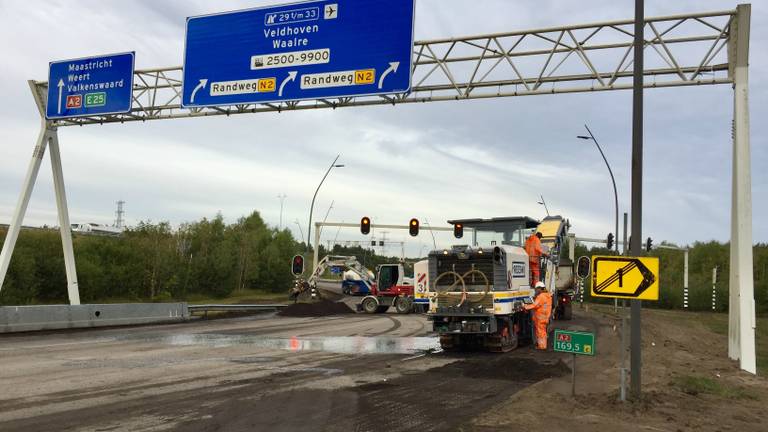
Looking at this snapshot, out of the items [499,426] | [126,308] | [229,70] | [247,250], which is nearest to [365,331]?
[126,308]

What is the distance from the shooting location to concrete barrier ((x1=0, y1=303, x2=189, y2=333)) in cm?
1902

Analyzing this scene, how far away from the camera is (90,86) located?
67.9 ft

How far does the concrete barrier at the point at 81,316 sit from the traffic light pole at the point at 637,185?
1738 centimetres

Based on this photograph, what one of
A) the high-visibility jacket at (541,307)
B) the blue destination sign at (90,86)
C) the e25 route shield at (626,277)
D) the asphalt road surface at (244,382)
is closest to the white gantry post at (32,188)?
the blue destination sign at (90,86)

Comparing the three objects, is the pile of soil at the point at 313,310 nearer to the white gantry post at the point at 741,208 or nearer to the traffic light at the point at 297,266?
the traffic light at the point at 297,266

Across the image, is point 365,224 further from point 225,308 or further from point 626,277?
point 626,277

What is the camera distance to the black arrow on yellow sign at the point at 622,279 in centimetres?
934

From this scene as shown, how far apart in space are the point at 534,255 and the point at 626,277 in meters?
9.40

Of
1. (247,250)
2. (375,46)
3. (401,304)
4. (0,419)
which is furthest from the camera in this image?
(247,250)

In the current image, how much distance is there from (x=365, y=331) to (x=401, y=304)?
11.7 meters

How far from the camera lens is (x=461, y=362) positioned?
14.6 m

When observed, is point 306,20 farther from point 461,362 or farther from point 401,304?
point 401,304

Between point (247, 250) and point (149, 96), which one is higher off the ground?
point (149, 96)

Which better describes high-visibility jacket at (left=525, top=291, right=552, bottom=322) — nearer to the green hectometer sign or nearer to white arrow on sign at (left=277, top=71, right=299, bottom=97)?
the green hectometer sign
